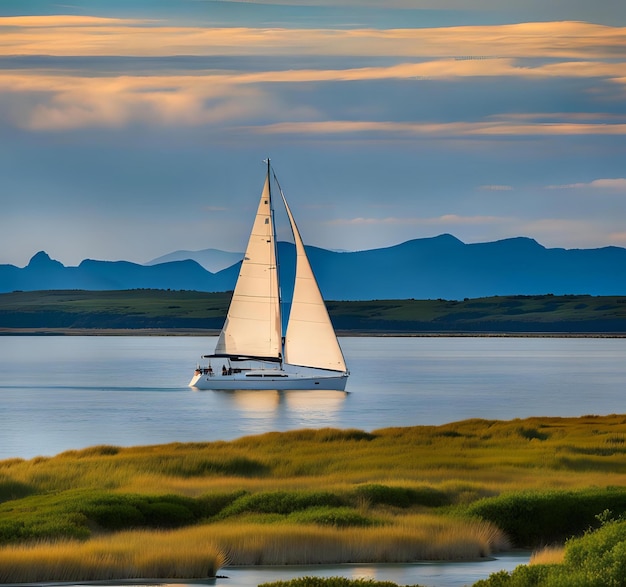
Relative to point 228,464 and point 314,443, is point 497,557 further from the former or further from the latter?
point 314,443

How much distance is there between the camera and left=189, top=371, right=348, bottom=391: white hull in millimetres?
110312

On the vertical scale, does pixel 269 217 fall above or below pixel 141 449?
above

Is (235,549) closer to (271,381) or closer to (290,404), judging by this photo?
(290,404)

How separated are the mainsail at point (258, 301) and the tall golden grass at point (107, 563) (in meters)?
79.3

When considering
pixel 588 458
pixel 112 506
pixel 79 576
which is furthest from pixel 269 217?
pixel 79 576

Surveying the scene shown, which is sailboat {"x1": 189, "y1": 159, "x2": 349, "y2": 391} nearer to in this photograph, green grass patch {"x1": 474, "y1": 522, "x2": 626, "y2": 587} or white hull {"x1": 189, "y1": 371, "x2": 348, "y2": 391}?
white hull {"x1": 189, "y1": 371, "x2": 348, "y2": 391}

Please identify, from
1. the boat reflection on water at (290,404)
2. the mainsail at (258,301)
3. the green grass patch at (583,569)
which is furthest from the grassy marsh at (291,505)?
the mainsail at (258,301)

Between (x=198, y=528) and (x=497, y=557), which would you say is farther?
(x=198, y=528)

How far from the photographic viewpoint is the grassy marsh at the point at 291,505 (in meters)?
26.7

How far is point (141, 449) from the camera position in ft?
184

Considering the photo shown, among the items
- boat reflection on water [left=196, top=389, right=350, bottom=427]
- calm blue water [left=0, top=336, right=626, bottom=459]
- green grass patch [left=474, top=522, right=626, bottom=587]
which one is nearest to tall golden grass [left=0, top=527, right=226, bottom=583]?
green grass patch [left=474, top=522, right=626, bottom=587]

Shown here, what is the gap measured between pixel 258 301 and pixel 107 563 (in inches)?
3318

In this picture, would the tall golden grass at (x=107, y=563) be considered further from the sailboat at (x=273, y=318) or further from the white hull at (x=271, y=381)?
the white hull at (x=271, y=381)

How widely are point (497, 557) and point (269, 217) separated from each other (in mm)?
78068
